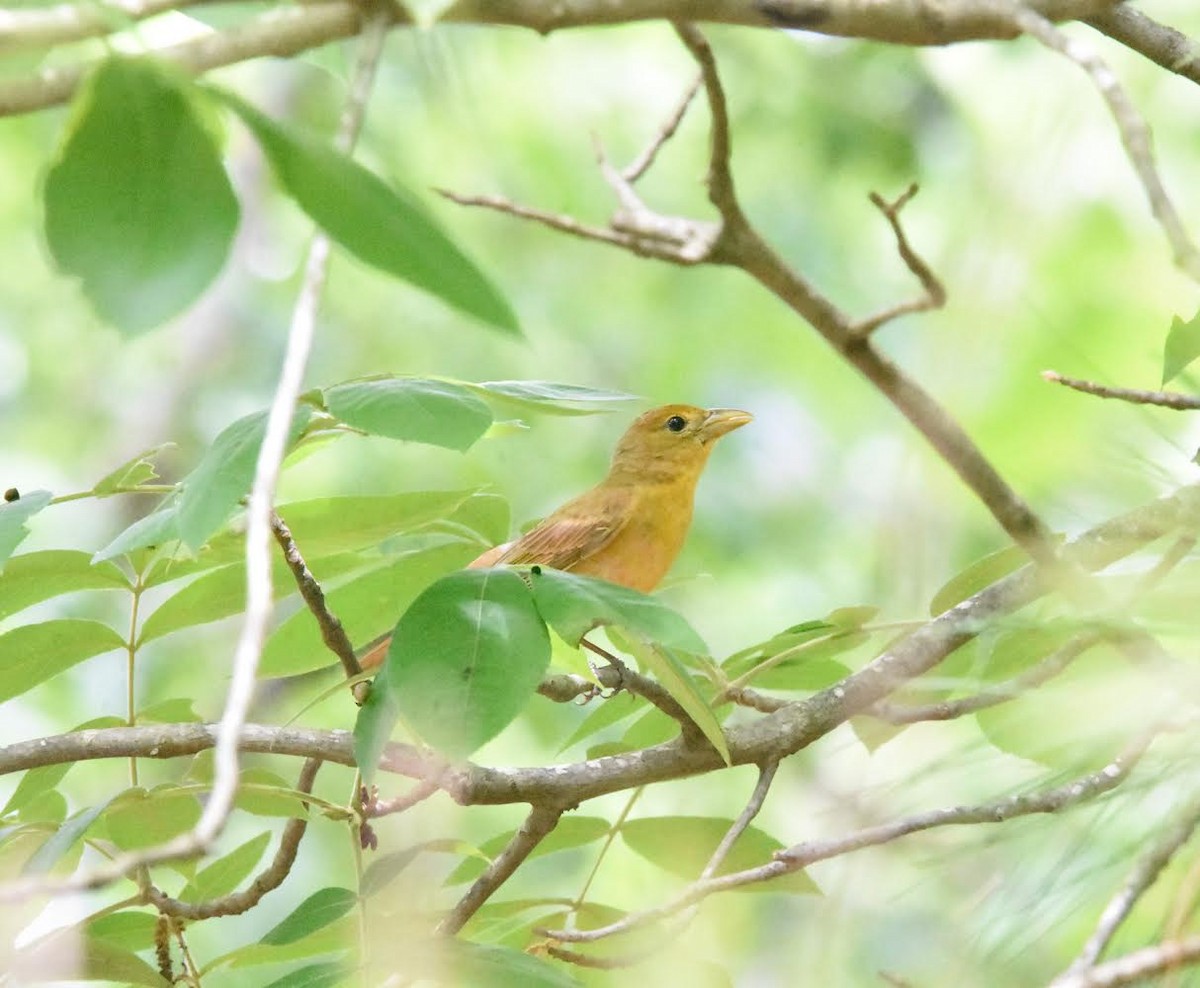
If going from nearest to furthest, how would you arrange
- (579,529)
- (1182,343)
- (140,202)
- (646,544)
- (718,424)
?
(140,202)
(1182,343)
(579,529)
(646,544)
(718,424)

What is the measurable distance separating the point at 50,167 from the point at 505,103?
892 cm

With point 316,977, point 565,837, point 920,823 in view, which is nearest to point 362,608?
→ point 565,837

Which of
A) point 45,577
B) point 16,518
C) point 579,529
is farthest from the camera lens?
point 579,529

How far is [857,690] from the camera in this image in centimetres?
206

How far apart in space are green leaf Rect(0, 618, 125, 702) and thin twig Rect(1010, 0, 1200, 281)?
150 centimetres

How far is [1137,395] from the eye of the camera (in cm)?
142

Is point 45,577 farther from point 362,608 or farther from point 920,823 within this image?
point 920,823

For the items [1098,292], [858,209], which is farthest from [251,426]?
[858,209]

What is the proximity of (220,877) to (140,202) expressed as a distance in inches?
54.5

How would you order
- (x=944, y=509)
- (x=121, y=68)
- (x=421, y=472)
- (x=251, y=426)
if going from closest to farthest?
(x=121, y=68) < (x=944, y=509) < (x=251, y=426) < (x=421, y=472)

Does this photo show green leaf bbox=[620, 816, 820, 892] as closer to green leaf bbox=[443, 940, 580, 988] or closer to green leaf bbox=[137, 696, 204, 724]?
green leaf bbox=[443, 940, 580, 988]

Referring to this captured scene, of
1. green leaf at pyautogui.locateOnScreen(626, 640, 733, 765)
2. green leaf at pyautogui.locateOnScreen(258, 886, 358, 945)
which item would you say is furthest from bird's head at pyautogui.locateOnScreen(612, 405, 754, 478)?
green leaf at pyautogui.locateOnScreen(626, 640, 733, 765)

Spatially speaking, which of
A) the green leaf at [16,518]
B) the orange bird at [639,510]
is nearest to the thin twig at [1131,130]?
the green leaf at [16,518]

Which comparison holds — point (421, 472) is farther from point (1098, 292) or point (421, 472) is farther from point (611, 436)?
point (1098, 292)
